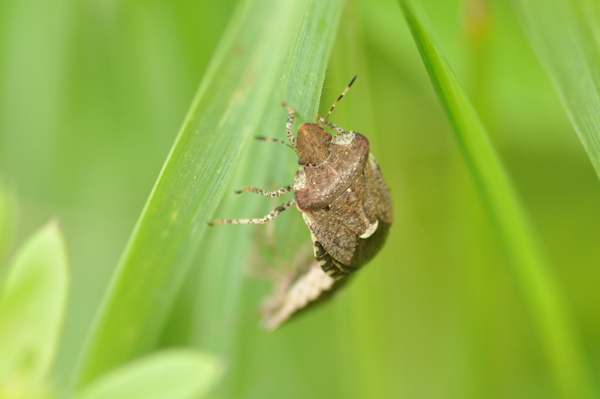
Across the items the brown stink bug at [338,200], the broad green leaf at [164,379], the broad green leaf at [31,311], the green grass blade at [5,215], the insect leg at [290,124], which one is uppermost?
the insect leg at [290,124]

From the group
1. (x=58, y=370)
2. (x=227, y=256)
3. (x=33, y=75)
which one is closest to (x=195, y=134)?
(x=227, y=256)

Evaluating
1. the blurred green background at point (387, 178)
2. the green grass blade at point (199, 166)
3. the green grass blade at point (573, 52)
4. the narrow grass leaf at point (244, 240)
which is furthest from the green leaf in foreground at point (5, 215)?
the green grass blade at point (573, 52)

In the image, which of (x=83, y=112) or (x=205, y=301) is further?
(x=83, y=112)

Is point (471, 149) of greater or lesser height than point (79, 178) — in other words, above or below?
below

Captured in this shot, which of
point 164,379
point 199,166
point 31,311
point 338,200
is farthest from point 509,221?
point 31,311

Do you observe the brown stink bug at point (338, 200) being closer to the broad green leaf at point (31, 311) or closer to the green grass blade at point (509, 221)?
the green grass blade at point (509, 221)

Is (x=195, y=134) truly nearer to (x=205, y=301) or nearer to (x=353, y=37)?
(x=353, y=37)

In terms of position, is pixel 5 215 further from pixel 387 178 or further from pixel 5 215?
pixel 387 178
